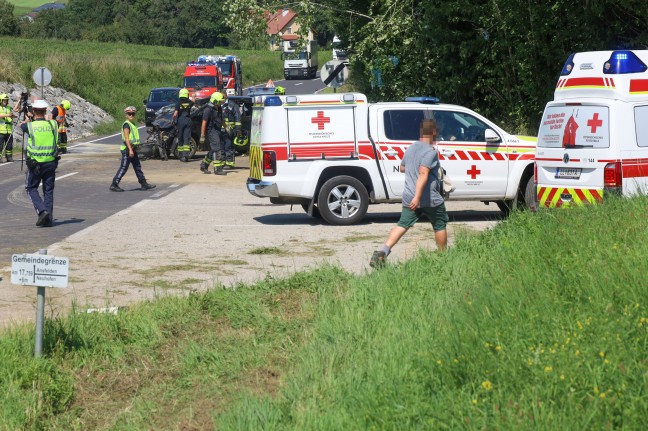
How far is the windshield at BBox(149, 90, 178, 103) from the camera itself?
129ft

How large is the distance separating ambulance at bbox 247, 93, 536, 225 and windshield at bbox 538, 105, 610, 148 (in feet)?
9.40

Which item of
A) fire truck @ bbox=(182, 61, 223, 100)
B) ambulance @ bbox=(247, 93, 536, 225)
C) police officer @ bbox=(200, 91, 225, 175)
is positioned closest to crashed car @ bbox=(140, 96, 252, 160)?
police officer @ bbox=(200, 91, 225, 175)

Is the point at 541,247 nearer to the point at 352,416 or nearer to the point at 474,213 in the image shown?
the point at 352,416

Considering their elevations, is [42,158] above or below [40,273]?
above

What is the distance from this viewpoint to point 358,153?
52.9 feet

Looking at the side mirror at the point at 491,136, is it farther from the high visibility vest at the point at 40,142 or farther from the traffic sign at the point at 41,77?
the traffic sign at the point at 41,77

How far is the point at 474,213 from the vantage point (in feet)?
57.6

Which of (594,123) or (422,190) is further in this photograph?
(594,123)

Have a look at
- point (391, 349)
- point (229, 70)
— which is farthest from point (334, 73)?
point (229, 70)

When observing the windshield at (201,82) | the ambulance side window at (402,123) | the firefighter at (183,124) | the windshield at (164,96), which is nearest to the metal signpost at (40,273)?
the ambulance side window at (402,123)

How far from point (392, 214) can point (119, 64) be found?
45.6 m

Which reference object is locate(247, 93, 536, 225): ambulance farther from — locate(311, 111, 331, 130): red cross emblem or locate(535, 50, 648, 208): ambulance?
locate(535, 50, 648, 208): ambulance

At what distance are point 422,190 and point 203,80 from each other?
3679 cm

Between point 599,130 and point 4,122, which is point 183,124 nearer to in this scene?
point 4,122
